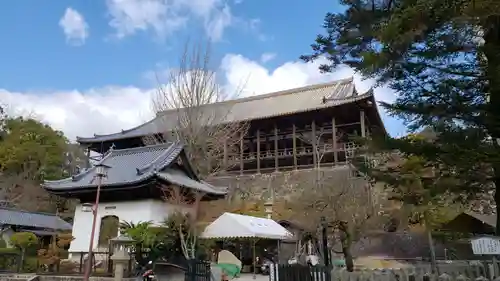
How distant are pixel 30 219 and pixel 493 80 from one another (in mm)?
23587

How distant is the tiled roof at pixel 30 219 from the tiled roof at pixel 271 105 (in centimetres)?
738

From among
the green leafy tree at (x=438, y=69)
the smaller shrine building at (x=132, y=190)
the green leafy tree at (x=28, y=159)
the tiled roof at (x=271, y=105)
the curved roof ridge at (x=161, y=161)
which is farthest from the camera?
the green leafy tree at (x=28, y=159)

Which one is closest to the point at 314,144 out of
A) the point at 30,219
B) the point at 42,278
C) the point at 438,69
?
the point at 42,278

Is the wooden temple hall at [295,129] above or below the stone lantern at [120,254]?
above

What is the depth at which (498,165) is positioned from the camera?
539 centimetres

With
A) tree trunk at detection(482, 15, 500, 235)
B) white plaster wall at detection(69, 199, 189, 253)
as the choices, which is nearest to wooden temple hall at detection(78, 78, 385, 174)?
white plaster wall at detection(69, 199, 189, 253)

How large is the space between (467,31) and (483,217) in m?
14.2

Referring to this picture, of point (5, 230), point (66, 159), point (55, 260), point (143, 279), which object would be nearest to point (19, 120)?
point (66, 159)

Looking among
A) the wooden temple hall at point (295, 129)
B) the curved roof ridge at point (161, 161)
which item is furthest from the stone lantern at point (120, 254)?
the wooden temple hall at point (295, 129)

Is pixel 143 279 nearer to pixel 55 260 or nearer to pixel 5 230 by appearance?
pixel 55 260

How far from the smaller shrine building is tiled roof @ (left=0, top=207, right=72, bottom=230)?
21.9 feet

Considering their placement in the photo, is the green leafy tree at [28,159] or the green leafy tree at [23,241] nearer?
the green leafy tree at [23,241]

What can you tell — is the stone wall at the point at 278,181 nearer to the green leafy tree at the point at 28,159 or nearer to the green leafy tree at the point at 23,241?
the green leafy tree at the point at 23,241

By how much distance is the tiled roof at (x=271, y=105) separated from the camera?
23.9m
